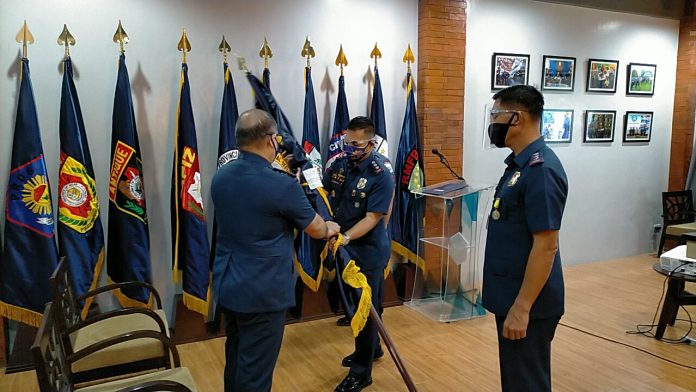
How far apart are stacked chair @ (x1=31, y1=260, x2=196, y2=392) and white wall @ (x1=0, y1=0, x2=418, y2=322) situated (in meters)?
1.10

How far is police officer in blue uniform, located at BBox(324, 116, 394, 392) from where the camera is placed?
274cm

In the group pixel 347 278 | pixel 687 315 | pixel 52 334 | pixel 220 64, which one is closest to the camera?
pixel 52 334

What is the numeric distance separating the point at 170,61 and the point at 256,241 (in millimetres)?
2045

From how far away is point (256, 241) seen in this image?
6.51 ft

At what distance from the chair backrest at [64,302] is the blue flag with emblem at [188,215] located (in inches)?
36.8

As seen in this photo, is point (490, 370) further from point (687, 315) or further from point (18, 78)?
point (18, 78)

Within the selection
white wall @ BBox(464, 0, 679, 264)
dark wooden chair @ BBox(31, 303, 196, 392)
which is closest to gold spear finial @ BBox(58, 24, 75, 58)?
dark wooden chair @ BBox(31, 303, 196, 392)

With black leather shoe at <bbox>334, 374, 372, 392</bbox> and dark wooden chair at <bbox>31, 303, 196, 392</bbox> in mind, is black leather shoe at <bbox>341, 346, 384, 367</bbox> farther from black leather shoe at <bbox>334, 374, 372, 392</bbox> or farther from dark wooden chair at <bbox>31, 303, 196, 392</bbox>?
dark wooden chair at <bbox>31, 303, 196, 392</bbox>

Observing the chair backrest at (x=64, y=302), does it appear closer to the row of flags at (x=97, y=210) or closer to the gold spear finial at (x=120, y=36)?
the row of flags at (x=97, y=210)

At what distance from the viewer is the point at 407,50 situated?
4.19 meters

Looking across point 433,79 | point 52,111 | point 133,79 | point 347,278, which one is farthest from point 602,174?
point 52,111

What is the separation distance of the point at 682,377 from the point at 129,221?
3559 mm

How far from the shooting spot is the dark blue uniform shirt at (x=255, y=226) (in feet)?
6.40

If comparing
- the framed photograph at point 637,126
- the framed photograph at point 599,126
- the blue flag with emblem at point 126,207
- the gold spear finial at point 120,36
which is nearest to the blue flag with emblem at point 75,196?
the blue flag with emblem at point 126,207
